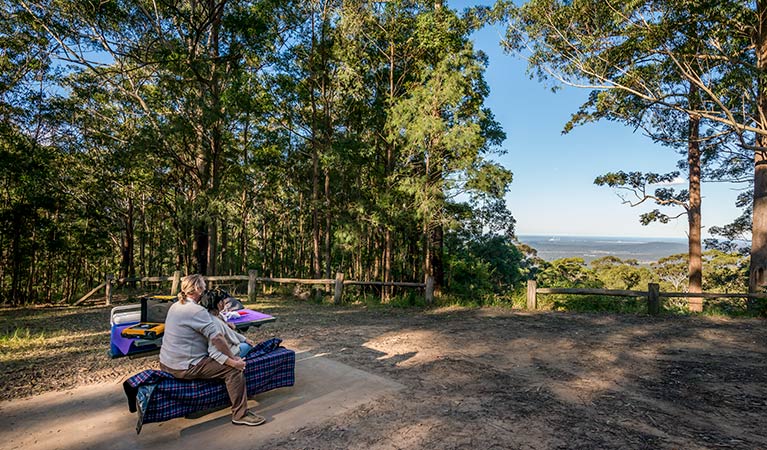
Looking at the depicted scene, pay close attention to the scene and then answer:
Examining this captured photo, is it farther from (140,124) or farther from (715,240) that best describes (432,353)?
(715,240)

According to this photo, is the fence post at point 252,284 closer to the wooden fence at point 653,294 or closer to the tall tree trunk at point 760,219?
the wooden fence at point 653,294

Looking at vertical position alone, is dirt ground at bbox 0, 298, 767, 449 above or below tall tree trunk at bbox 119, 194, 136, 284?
below

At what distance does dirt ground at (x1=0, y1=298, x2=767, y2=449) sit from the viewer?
3.12 meters

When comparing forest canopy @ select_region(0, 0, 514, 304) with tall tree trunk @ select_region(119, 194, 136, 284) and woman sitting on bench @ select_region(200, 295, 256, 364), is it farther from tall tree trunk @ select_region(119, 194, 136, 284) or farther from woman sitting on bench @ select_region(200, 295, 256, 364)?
woman sitting on bench @ select_region(200, 295, 256, 364)

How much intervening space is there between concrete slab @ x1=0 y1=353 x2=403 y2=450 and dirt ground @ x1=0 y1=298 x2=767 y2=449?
0.83ft

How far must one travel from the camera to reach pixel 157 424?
3359 millimetres

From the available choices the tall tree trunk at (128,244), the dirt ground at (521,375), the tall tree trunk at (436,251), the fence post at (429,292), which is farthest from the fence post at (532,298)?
the tall tree trunk at (128,244)

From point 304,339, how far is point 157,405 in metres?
3.59

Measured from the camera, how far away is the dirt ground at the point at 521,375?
10.2ft

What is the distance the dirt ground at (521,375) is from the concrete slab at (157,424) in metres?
0.25

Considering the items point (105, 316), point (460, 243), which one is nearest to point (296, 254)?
point (460, 243)

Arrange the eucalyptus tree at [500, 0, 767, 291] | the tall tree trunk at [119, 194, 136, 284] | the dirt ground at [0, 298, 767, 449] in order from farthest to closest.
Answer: the tall tree trunk at [119, 194, 136, 284]
the eucalyptus tree at [500, 0, 767, 291]
the dirt ground at [0, 298, 767, 449]

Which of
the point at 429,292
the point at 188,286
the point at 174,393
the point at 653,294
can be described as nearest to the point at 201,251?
the point at 429,292

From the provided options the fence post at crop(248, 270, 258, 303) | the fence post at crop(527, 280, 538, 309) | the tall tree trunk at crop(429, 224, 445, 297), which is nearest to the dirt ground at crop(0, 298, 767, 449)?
the fence post at crop(527, 280, 538, 309)
